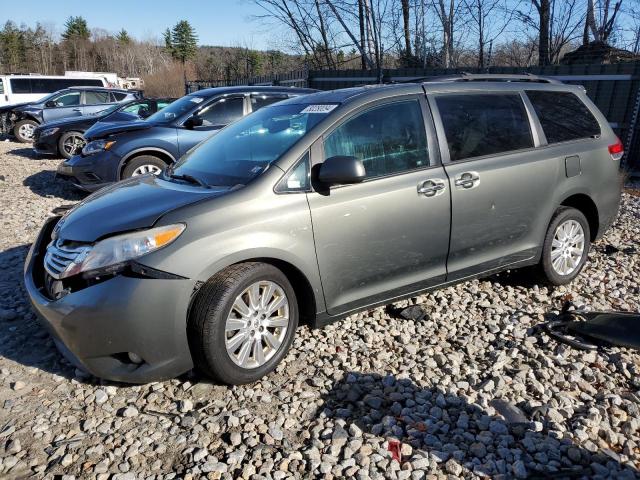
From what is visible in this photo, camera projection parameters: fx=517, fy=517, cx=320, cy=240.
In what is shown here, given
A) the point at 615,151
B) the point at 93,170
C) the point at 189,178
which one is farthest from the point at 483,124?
the point at 93,170

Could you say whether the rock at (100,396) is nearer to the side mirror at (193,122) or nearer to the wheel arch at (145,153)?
the wheel arch at (145,153)

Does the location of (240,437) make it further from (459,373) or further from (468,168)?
(468,168)

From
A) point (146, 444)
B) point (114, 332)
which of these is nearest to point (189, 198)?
point (114, 332)

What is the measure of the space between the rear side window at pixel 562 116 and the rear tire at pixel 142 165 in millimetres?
5273

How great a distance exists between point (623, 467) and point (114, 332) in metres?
2.62

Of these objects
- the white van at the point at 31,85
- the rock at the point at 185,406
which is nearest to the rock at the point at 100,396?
the rock at the point at 185,406

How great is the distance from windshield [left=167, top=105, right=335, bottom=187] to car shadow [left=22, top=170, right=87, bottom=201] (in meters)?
5.26

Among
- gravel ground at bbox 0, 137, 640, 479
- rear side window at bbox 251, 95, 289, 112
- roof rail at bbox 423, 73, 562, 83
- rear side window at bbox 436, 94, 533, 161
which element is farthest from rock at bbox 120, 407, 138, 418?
rear side window at bbox 251, 95, 289, 112

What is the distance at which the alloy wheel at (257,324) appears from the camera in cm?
303

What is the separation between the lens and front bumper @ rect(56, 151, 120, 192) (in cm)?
749

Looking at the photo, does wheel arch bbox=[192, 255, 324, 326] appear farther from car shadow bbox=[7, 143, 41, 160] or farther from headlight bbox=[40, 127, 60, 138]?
car shadow bbox=[7, 143, 41, 160]

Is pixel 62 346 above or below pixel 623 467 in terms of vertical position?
above

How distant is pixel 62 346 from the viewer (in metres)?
3.00

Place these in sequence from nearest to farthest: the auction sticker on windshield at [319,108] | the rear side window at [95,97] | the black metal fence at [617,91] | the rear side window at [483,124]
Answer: the auction sticker on windshield at [319,108] < the rear side window at [483,124] < the black metal fence at [617,91] < the rear side window at [95,97]
